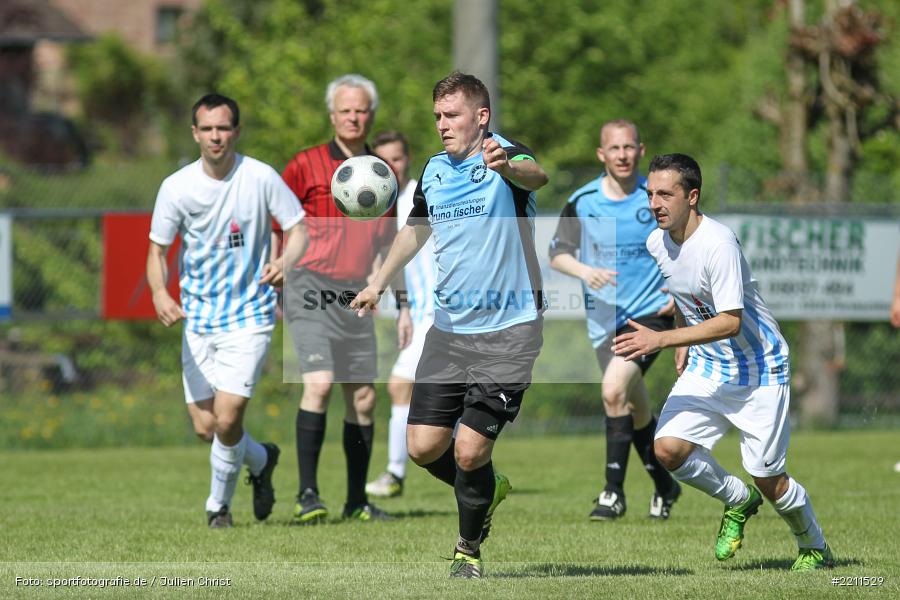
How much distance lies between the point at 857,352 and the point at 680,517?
969cm

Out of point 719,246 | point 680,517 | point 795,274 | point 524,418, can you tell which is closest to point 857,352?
point 795,274

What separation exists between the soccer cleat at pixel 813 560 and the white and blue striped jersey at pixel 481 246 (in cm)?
178

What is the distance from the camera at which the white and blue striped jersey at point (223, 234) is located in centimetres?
829

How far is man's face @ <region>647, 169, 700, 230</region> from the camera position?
21.8 feet

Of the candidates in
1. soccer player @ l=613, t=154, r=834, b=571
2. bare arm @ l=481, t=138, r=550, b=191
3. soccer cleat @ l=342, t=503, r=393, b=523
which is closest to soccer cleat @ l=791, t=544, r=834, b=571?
soccer player @ l=613, t=154, r=834, b=571

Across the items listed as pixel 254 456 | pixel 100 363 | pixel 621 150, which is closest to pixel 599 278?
pixel 621 150

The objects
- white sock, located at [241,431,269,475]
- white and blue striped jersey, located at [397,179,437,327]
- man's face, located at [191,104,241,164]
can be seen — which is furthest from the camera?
white and blue striped jersey, located at [397,179,437,327]

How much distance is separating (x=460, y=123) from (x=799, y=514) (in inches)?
97.2

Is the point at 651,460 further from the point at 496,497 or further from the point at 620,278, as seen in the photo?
the point at 496,497

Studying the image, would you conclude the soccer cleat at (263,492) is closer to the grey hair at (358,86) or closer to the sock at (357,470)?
the sock at (357,470)

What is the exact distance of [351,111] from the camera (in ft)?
29.1

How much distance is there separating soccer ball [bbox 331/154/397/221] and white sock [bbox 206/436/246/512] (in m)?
1.78

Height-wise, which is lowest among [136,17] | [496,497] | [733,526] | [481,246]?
[733,526]

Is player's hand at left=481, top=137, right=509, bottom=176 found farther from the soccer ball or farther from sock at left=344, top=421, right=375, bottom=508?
sock at left=344, top=421, right=375, bottom=508
